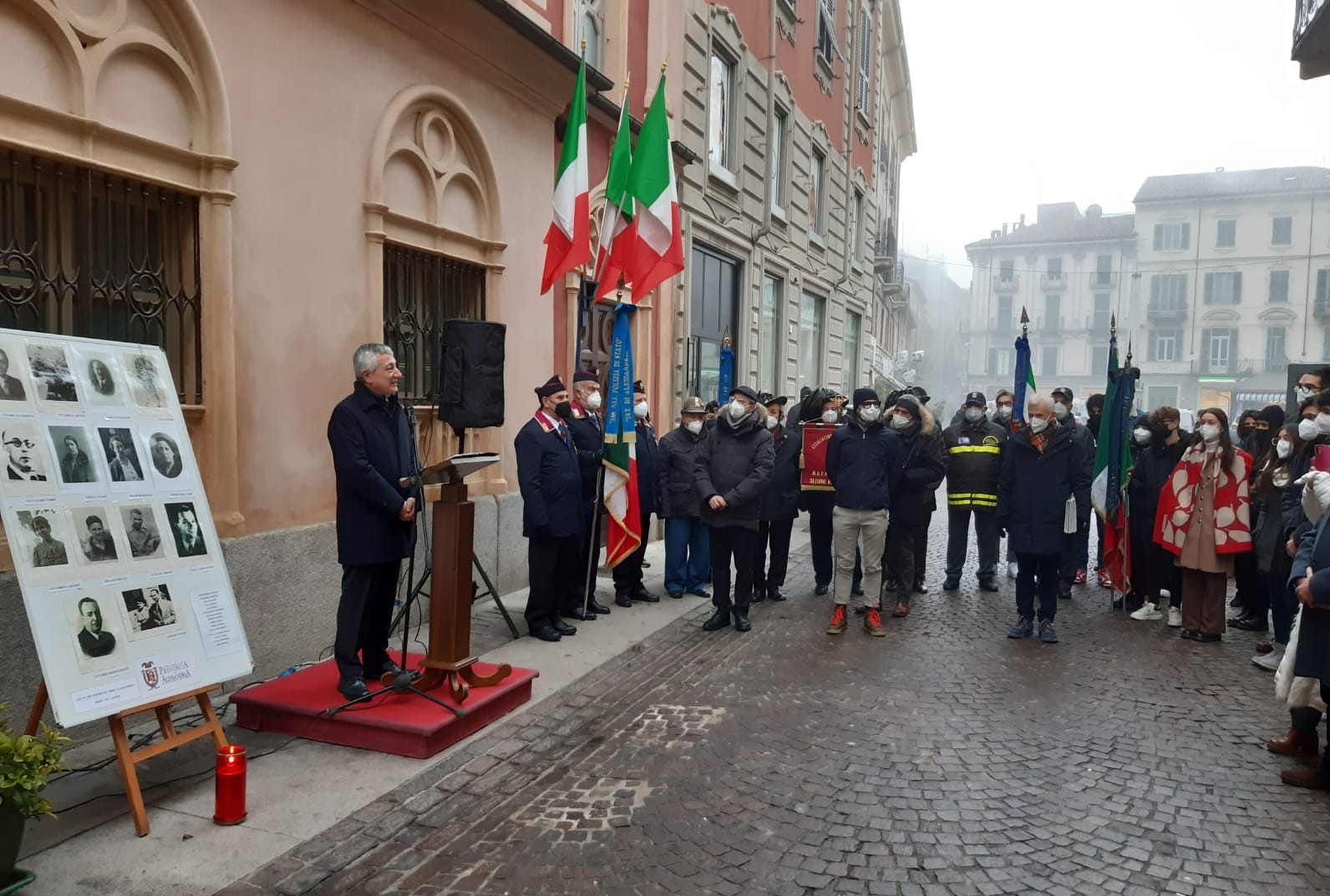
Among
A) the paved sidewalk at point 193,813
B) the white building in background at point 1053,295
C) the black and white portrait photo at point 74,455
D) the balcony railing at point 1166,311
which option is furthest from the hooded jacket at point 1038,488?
the white building in background at point 1053,295

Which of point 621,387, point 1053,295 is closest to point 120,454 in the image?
point 621,387

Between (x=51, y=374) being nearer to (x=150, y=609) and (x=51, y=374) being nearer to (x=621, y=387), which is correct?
(x=150, y=609)

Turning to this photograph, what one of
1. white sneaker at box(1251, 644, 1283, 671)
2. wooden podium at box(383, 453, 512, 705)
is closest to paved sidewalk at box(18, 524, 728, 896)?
wooden podium at box(383, 453, 512, 705)

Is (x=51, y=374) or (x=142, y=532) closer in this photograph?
(x=51, y=374)

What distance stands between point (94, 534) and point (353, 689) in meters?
1.75

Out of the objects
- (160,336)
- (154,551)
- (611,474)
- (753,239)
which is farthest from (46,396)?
(753,239)

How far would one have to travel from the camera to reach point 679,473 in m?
8.51

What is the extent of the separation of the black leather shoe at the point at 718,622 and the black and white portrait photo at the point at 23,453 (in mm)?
5099

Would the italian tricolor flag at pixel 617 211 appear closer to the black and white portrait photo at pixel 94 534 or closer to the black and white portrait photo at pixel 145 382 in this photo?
the black and white portrait photo at pixel 145 382

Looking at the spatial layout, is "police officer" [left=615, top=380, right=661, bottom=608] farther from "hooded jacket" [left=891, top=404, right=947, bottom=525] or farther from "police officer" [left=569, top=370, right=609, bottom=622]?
"hooded jacket" [left=891, top=404, right=947, bottom=525]

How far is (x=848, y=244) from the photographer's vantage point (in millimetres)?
21953

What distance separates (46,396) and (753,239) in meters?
12.9

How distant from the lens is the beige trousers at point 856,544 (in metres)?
7.61

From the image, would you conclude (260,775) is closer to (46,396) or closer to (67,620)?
(67,620)
